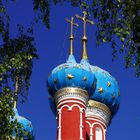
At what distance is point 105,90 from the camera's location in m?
21.6

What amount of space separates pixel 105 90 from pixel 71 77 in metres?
2.66

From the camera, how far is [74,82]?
1934 centimetres

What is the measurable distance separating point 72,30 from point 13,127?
16.5 meters

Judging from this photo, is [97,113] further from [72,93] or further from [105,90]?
[72,93]

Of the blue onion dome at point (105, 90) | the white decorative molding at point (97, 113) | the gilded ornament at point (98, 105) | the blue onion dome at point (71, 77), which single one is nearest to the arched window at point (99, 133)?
the white decorative molding at point (97, 113)

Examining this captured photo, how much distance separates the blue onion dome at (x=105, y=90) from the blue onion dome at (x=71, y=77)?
1.61 metres

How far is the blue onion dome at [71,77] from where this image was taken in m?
19.4

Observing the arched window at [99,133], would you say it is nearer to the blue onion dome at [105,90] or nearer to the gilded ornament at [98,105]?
the gilded ornament at [98,105]

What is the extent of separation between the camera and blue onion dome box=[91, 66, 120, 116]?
2156 centimetres

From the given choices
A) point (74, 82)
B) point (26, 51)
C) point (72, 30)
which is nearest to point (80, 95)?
point (74, 82)

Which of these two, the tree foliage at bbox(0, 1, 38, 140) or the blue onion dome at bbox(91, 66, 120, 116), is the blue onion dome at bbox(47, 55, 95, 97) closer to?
the blue onion dome at bbox(91, 66, 120, 116)

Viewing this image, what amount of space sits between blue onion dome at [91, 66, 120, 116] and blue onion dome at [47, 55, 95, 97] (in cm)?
161

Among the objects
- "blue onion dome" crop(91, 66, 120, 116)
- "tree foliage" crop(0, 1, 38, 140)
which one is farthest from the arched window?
"tree foliage" crop(0, 1, 38, 140)

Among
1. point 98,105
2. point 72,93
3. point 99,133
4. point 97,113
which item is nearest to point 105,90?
point 98,105
